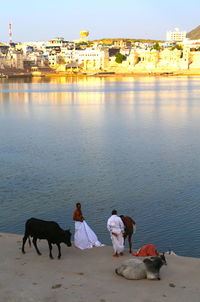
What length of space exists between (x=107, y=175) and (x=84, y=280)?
819 centimetres

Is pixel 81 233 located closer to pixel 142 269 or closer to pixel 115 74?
pixel 142 269

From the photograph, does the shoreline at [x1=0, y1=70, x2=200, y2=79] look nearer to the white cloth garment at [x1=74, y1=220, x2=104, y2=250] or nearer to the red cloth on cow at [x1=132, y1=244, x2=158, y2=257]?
the white cloth garment at [x1=74, y1=220, x2=104, y2=250]

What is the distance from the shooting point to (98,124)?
28797 mm

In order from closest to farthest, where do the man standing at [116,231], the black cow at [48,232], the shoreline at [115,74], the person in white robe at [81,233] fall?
the black cow at [48,232], the man standing at [116,231], the person in white robe at [81,233], the shoreline at [115,74]

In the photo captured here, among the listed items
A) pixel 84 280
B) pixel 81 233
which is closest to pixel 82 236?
pixel 81 233

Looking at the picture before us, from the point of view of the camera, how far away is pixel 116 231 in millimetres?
7262

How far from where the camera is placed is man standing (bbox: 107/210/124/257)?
7.24 metres

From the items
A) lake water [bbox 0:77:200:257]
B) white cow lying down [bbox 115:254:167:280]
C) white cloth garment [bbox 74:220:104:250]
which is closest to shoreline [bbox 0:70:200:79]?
lake water [bbox 0:77:200:257]

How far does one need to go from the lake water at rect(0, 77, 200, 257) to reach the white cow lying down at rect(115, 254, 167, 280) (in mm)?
1956

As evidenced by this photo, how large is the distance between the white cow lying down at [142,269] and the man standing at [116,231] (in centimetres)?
82

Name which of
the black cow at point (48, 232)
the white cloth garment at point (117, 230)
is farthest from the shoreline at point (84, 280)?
the black cow at point (48, 232)

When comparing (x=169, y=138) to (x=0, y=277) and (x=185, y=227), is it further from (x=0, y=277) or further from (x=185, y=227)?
(x=0, y=277)

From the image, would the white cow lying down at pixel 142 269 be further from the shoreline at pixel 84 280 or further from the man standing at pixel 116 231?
the man standing at pixel 116 231

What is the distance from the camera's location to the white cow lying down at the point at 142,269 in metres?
6.35
